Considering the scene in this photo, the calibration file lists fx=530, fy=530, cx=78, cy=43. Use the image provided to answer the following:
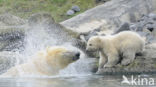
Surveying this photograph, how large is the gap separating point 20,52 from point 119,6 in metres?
6.52

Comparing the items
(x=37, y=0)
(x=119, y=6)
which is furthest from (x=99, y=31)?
(x=37, y=0)

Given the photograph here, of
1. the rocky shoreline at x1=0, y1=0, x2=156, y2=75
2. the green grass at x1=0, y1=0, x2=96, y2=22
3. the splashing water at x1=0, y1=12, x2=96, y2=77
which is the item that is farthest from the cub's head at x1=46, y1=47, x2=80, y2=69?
the green grass at x1=0, y1=0, x2=96, y2=22

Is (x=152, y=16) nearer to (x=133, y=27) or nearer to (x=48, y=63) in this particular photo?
(x=133, y=27)

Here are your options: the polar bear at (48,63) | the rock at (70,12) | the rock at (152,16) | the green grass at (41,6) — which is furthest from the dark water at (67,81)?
the green grass at (41,6)

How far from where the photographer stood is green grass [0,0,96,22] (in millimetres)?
26906

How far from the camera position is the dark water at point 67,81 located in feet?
38.4

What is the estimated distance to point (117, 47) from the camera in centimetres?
1471

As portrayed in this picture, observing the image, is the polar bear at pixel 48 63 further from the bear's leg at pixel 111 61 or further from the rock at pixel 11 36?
the rock at pixel 11 36

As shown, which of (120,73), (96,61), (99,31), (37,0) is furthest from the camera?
(37,0)

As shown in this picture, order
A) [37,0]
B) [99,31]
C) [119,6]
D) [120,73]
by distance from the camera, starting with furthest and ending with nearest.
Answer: [37,0] → [119,6] → [99,31] → [120,73]

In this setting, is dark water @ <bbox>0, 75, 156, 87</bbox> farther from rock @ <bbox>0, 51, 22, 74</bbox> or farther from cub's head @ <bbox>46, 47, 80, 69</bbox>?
rock @ <bbox>0, 51, 22, 74</bbox>

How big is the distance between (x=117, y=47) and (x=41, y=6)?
13.7m

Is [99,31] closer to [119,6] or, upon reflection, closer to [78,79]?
[119,6]

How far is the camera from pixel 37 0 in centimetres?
2884
